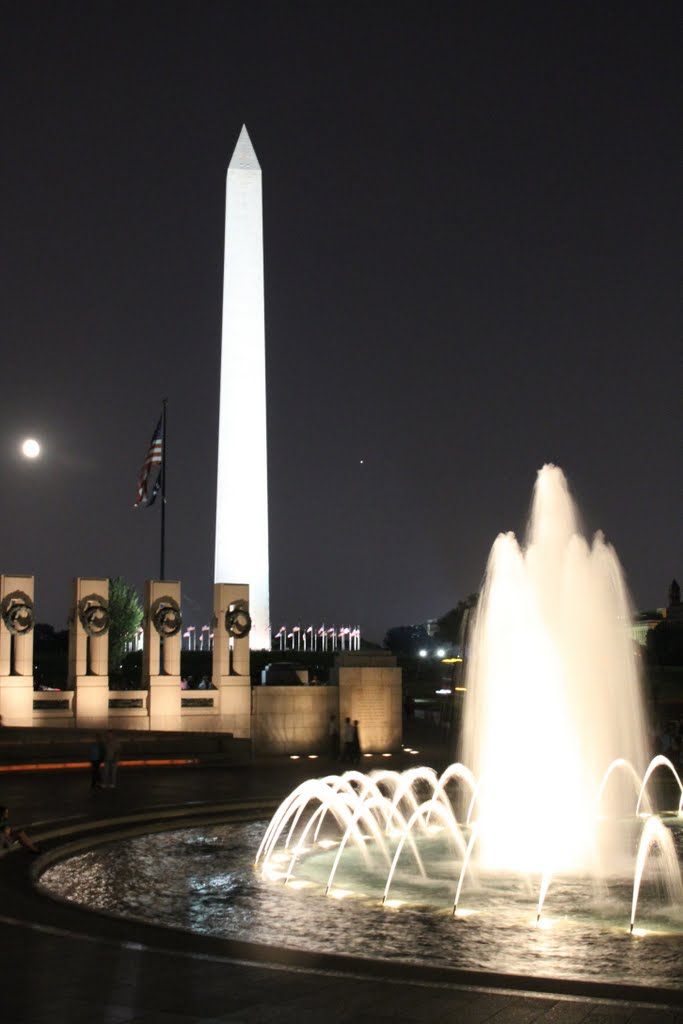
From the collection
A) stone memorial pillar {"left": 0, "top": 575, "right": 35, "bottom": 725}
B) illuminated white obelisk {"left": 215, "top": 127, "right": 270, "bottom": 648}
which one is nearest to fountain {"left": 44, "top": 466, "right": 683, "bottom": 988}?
stone memorial pillar {"left": 0, "top": 575, "right": 35, "bottom": 725}

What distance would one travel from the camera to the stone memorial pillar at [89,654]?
31.1m

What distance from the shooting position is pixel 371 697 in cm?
3375

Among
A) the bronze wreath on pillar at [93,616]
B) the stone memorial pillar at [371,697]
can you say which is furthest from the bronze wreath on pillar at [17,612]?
the stone memorial pillar at [371,697]

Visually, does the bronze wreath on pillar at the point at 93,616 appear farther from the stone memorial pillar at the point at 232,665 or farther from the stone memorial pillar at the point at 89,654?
the stone memorial pillar at the point at 232,665

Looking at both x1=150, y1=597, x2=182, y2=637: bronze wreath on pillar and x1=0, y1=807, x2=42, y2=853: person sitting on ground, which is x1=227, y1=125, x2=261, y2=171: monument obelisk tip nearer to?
x1=150, y1=597, x2=182, y2=637: bronze wreath on pillar

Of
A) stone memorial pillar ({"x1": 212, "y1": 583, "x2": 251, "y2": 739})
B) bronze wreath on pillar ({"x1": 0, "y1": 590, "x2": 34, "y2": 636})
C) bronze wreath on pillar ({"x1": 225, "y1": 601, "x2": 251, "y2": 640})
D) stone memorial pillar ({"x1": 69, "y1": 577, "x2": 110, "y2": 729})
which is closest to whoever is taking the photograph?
bronze wreath on pillar ({"x1": 0, "y1": 590, "x2": 34, "y2": 636})

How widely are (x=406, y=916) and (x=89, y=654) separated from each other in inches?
820

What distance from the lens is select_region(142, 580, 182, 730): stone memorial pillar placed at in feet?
105

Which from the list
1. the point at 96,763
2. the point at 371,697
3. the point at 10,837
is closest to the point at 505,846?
the point at 10,837

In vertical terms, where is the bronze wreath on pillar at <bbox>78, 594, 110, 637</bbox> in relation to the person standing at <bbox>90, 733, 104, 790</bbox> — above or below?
above

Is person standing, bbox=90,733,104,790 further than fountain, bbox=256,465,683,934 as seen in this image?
Yes

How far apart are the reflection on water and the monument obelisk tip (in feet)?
161

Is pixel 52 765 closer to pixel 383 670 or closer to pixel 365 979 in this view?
pixel 383 670

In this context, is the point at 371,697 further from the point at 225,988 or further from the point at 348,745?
the point at 225,988
